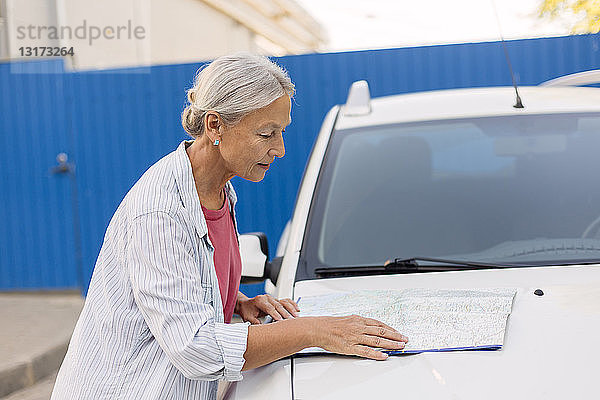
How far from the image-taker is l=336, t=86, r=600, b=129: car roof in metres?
2.85

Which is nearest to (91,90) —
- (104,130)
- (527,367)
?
(104,130)

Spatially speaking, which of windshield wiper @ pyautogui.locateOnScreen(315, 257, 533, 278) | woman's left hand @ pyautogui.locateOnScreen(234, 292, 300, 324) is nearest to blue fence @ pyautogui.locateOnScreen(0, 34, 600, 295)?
windshield wiper @ pyautogui.locateOnScreen(315, 257, 533, 278)

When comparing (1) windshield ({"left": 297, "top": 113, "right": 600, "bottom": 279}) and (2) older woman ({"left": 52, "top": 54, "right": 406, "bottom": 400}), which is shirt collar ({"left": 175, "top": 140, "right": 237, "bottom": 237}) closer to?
(2) older woman ({"left": 52, "top": 54, "right": 406, "bottom": 400})

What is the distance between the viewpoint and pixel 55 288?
7844 millimetres

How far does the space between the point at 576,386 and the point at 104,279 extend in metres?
1.02

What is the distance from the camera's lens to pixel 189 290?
62.7 inches

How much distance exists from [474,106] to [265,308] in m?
1.36

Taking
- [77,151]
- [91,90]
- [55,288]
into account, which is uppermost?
[91,90]

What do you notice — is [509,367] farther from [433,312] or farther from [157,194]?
[157,194]

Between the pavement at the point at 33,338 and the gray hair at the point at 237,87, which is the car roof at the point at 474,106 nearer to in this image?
the gray hair at the point at 237,87

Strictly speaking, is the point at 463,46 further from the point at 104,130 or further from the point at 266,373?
the point at 266,373

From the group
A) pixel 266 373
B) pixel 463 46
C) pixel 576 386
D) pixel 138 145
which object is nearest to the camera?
pixel 576 386

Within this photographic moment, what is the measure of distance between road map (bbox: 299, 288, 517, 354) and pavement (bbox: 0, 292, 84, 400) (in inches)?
140

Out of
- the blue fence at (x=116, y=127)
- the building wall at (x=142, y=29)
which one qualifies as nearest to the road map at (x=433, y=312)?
the blue fence at (x=116, y=127)
